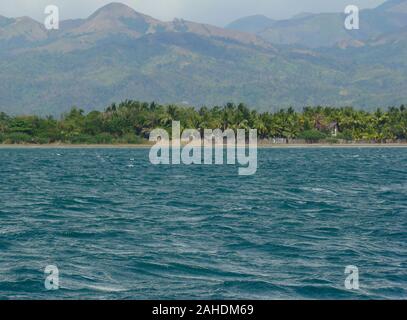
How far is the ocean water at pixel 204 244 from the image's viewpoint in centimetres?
2491

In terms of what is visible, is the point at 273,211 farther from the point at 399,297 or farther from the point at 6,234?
the point at 399,297

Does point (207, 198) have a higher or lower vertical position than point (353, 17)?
lower

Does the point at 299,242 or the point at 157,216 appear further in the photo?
the point at 157,216

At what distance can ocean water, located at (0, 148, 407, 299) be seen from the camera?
24906mm

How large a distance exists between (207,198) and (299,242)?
77.9 ft

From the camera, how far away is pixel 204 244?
33.3 meters

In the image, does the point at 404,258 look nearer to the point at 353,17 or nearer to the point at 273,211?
A: the point at 273,211
